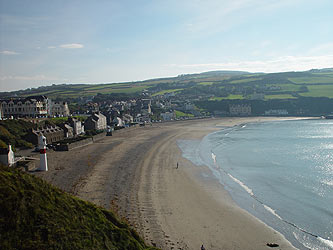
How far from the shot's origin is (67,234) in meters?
8.26

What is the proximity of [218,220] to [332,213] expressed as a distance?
20.8ft

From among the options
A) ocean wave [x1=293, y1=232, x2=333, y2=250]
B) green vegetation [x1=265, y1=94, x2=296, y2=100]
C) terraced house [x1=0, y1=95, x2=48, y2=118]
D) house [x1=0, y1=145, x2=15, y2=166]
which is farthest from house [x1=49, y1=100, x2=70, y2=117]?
green vegetation [x1=265, y1=94, x2=296, y2=100]

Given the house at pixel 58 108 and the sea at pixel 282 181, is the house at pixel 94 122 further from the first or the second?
the sea at pixel 282 181

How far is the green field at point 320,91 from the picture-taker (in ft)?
418

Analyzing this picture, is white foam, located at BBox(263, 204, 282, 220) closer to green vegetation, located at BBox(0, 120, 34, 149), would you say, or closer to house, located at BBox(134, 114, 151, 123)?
green vegetation, located at BBox(0, 120, 34, 149)

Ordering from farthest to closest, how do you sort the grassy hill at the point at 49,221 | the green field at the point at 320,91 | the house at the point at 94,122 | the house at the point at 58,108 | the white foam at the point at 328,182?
the green field at the point at 320,91
the house at the point at 58,108
the house at the point at 94,122
the white foam at the point at 328,182
the grassy hill at the point at 49,221

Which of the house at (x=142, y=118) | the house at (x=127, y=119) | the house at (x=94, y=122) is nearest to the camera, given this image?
the house at (x=94, y=122)

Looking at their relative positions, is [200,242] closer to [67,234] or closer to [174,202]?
[174,202]

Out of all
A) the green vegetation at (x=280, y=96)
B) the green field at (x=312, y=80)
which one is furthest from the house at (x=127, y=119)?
the green field at (x=312, y=80)

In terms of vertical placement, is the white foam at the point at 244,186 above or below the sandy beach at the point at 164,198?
below

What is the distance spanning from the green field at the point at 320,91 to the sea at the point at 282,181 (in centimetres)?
9271

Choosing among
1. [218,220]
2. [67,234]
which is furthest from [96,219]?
[218,220]

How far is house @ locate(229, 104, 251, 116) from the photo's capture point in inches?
4867

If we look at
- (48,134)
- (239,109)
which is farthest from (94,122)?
(239,109)
